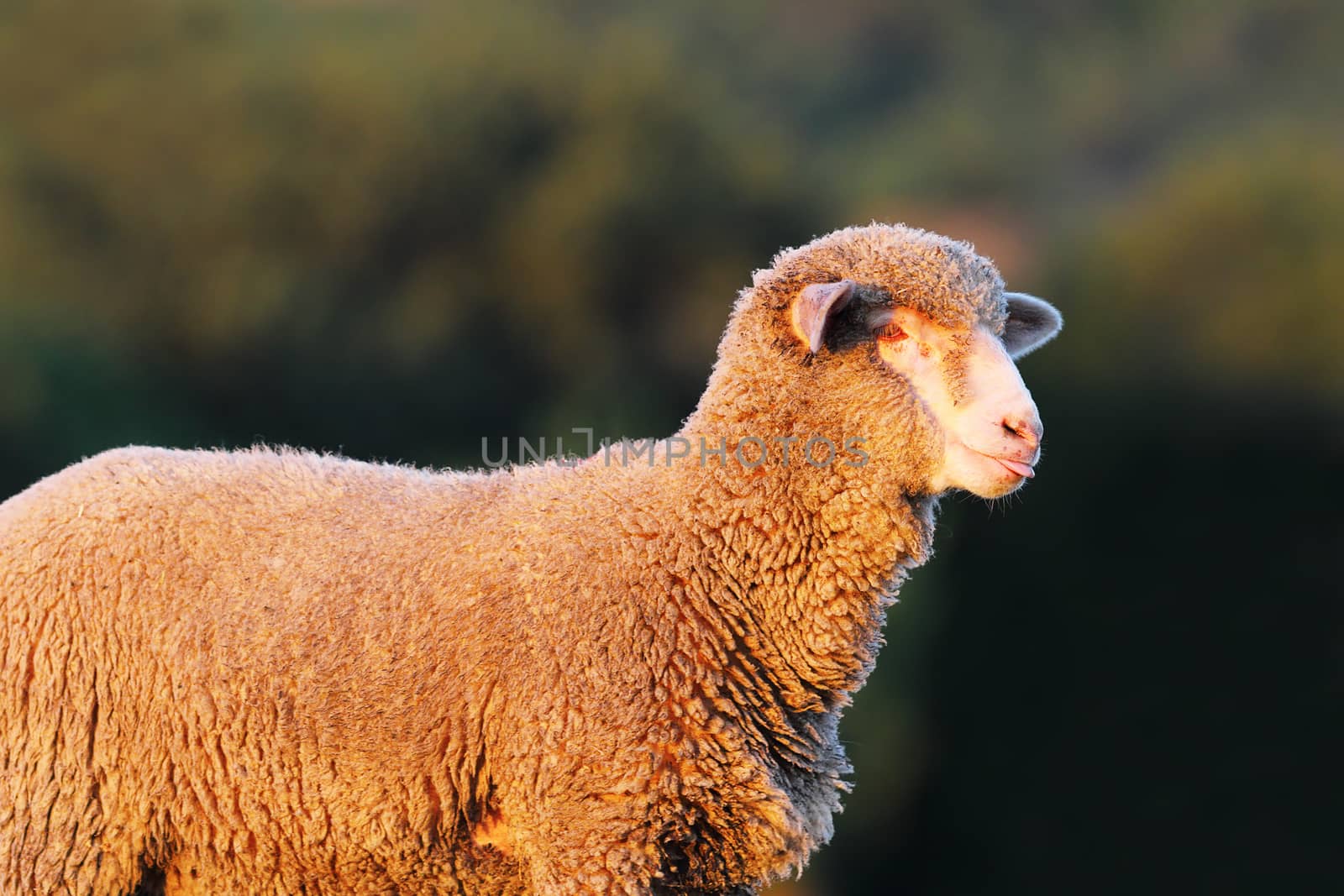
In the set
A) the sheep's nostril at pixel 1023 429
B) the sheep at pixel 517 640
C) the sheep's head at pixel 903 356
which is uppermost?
the sheep's head at pixel 903 356

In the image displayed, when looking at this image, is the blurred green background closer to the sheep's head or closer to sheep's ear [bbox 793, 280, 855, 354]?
the sheep's head

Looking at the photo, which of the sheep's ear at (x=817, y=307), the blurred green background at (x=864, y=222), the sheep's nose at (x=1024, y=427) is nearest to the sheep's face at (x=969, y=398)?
the sheep's nose at (x=1024, y=427)

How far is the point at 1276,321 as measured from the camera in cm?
3247

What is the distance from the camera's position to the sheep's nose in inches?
189

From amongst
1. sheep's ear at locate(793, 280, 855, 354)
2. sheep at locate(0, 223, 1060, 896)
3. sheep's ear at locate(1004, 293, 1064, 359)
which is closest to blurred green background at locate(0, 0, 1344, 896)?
sheep's ear at locate(1004, 293, 1064, 359)

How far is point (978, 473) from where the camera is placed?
191 inches

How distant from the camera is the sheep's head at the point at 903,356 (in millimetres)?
4848

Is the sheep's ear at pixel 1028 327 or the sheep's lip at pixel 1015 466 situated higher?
the sheep's ear at pixel 1028 327

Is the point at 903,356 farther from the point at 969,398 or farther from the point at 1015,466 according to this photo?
the point at 1015,466

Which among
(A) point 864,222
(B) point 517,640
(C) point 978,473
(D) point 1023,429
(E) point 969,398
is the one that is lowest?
(B) point 517,640

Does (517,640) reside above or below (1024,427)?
below

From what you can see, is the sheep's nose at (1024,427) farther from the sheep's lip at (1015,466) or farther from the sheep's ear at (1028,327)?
the sheep's ear at (1028,327)

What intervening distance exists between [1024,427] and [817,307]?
0.74m

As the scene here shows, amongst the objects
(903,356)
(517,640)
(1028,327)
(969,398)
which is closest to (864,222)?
(1028,327)
